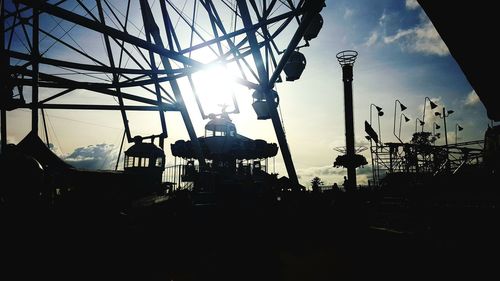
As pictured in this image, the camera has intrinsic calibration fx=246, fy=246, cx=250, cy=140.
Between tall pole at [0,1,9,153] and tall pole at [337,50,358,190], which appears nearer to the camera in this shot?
tall pole at [0,1,9,153]

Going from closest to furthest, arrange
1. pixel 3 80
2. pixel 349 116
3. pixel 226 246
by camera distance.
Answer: pixel 226 246 → pixel 3 80 → pixel 349 116

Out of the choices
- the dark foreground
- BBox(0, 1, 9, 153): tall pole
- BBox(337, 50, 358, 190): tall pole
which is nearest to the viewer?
the dark foreground

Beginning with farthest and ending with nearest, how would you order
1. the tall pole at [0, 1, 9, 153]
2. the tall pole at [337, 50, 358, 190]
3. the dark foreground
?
the tall pole at [337, 50, 358, 190] → the tall pole at [0, 1, 9, 153] → the dark foreground

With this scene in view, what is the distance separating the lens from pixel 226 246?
697cm

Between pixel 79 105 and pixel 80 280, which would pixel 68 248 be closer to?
pixel 80 280

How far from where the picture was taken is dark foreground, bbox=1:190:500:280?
13.6ft

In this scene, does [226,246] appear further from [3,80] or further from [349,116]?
[349,116]

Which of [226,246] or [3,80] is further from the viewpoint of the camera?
[3,80]

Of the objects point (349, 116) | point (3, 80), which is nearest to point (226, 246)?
point (3, 80)

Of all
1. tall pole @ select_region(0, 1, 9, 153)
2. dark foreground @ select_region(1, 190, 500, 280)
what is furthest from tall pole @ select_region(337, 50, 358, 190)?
tall pole @ select_region(0, 1, 9, 153)

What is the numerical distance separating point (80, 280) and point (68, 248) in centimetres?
60

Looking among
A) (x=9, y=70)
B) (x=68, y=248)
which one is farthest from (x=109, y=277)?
(x=9, y=70)

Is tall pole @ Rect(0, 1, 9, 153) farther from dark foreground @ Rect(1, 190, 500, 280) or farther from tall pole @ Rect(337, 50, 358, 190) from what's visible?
tall pole @ Rect(337, 50, 358, 190)

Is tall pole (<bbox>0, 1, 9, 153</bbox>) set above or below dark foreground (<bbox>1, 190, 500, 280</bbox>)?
above
